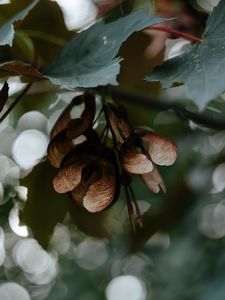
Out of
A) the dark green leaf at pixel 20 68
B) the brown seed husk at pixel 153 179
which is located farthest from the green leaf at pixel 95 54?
the brown seed husk at pixel 153 179

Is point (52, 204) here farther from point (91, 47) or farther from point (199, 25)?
point (199, 25)

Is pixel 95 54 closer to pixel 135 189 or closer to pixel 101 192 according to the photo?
pixel 101 192

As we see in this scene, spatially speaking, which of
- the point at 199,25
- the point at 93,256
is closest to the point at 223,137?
the point at 199,25

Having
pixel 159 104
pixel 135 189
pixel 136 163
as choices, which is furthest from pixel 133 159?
pixel 135 189

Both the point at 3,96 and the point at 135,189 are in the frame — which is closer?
the point at 3,96

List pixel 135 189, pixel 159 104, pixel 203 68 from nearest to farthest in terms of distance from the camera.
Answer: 1. pixel 203 68
2. pixel 159 104
3. pixel 135 189

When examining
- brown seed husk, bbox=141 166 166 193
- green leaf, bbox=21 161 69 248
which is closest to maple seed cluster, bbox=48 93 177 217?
brown seed husk, bbox=141 166 166 193
